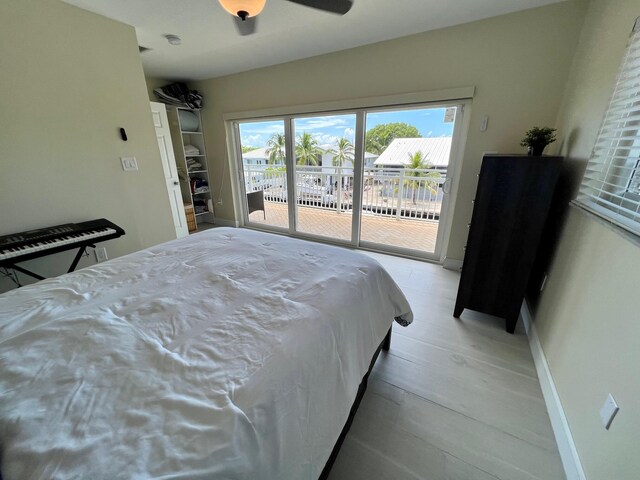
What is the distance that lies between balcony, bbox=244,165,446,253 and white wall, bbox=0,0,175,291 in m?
2.16

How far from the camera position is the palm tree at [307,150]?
4.12 metres

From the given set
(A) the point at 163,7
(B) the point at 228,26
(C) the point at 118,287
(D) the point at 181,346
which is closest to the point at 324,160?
(B) the point at 228,26

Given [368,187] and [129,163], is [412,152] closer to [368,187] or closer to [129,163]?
[368,187]

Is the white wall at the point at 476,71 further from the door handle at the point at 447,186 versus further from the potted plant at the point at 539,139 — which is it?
the potted plant at the point at 539,139

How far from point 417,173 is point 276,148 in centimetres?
238

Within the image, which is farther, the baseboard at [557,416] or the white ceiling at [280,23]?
the white ceiling at [280,23]

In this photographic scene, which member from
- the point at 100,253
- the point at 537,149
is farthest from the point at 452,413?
the point at 100,253

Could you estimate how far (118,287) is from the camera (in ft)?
3.99

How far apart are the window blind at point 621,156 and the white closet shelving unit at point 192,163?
4569mm

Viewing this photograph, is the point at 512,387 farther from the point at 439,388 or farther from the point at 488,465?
the point at 488,465

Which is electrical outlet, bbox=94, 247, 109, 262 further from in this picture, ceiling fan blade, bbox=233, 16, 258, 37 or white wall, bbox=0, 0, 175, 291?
ceiling fan blade, bbox=233, 16, 258, 37

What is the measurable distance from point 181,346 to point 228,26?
8.94 ft

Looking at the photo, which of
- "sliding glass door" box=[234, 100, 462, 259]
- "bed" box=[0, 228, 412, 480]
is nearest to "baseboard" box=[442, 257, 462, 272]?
"sliding glass door" box=[234, 100, 462, 259]

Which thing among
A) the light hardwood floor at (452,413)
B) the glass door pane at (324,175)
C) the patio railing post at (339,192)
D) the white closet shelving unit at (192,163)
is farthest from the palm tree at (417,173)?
the white closet shelving unit at (192,163)
